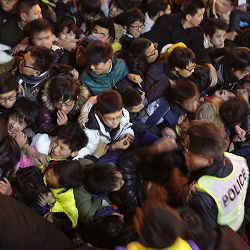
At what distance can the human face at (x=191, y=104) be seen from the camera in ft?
8.48

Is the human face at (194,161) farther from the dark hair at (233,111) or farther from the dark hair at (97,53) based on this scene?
the dark hair at (97,53)

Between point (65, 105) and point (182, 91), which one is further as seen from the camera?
point (182, 91)

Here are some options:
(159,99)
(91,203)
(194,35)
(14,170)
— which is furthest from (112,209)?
(194,35)

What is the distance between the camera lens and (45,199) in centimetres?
201

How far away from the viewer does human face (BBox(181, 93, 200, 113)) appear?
2.58 m

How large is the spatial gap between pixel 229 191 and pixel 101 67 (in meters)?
1.44

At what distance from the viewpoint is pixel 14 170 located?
2.07 meters

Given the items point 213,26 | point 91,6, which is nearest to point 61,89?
point 91,6

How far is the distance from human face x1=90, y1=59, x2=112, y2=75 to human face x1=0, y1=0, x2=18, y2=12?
118 centimetres

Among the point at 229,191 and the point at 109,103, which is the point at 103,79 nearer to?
the point at 109,103

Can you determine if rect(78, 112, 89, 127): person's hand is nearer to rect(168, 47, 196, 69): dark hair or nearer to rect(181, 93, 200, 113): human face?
rect(181, 93, 200, 113): human face

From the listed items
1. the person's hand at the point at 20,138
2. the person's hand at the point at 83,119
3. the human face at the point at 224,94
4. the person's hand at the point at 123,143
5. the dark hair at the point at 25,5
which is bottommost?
the person's hand at the point at 123,143

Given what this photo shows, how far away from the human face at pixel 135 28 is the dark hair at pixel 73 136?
1545mm

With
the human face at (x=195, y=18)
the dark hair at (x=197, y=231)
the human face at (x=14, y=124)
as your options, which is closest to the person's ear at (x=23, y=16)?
the human face at (x=14, y=124)
